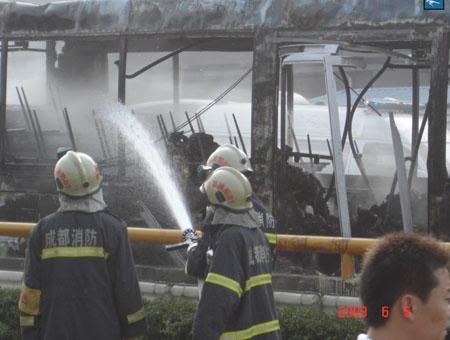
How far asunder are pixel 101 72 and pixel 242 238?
815 cm

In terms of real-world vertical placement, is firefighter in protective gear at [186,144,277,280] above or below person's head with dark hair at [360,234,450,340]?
below

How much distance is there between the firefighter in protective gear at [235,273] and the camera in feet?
15.6

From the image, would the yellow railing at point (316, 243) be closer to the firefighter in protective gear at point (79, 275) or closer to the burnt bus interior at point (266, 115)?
the burnt bus interior at point (266, 115)

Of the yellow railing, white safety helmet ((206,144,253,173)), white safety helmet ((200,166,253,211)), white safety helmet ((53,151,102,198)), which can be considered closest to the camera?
white safety helmet ((200,166,253,211))

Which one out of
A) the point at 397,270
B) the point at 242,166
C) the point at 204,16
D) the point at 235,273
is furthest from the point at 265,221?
the point at 204,16

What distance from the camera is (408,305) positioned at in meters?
2.62

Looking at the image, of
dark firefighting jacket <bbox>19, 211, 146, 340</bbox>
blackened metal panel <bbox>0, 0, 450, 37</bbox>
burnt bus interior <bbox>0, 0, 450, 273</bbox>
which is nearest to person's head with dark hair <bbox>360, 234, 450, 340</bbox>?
dark firefighting jacket <bbox>19, 211, 146, 340</bbox>

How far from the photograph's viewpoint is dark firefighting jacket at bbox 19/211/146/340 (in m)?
5.25

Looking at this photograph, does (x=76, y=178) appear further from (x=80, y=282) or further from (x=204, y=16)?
(x=204, y=16)

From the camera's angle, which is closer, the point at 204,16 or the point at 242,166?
the point at 242,166

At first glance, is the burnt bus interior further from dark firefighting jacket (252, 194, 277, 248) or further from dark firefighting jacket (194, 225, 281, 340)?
dark firefighting jacket (194, 225, 281, 340)

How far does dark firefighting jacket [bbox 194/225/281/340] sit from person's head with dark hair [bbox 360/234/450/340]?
204 centimetres

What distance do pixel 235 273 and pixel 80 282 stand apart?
3.06ft
